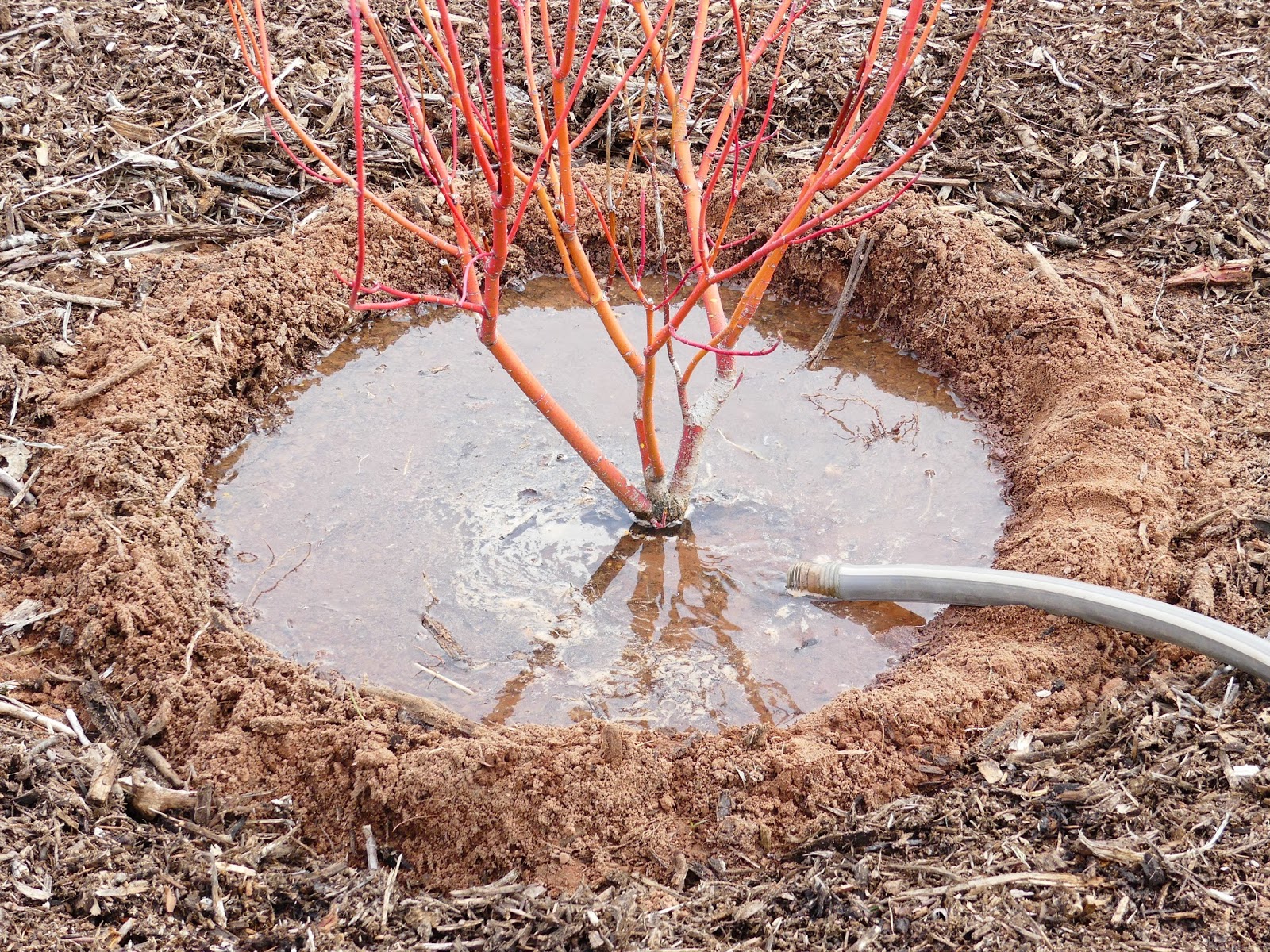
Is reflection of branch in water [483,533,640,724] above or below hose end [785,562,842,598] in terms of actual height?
below

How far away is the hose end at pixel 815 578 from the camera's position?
10.1ft

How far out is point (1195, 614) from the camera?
2.65 meters

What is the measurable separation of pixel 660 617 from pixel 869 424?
1224mm

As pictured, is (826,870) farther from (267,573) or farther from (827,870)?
(267,573)

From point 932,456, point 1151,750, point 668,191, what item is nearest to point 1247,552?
point 1151,750

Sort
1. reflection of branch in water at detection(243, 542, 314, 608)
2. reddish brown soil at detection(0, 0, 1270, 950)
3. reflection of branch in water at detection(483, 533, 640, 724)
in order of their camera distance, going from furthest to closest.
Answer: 1. reflection of branch in water at detection(243, 542, 314, 608)
2. reflection of branch in water at detection(483, 533, 640, 724)
3. reddish brown soil at detection(0, 0, 1270, 950)

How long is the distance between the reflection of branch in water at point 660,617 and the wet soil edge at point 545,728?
0.32 metres

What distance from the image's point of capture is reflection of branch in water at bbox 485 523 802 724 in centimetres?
303

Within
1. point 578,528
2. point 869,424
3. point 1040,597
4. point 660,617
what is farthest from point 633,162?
point 1040,597

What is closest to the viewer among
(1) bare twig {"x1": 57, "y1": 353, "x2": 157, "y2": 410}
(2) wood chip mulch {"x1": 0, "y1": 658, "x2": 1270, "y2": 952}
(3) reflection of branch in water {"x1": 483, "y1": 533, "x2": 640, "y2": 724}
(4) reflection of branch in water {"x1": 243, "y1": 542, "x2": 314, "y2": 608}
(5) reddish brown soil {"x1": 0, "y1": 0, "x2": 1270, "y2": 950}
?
(2) wood chip mulch {"x1": 0, "y1": 658, "x2": 1270, "y2": 952}

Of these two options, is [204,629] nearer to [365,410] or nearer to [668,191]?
[365,410]

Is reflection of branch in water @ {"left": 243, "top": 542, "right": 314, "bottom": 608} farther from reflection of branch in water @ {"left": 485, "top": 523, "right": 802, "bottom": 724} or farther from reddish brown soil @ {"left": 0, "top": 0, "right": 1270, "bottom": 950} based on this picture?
reflection of branch in water @ {"left": 485, "top": 523, "right": 802, "bottom": 724}

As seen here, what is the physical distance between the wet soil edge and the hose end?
306 mm

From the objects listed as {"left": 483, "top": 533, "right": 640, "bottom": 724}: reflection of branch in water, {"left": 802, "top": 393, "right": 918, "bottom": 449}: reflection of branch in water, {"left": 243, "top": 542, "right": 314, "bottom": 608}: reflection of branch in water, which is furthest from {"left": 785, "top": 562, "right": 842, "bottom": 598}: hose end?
{"left": 243, "top": 542, "right": 314, "bottom": 608}: reflection of branch in water
